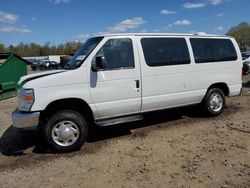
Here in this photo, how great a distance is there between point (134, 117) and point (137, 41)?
1574 mm

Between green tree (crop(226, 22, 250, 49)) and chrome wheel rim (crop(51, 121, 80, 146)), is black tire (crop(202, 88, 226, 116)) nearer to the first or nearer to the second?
chrome wheel rim (crop(51, 121, 80, 146))

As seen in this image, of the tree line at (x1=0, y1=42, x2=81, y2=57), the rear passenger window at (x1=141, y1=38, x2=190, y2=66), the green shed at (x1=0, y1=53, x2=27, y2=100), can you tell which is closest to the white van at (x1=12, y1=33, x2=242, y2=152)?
the rear passenger window at (x1=141, y1=38, x2=190, y2=66)

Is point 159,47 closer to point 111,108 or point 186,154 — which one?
point 111,108

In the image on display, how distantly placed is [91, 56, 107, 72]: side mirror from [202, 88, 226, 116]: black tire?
299cm

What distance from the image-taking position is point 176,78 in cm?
604

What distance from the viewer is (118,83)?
17.5 ft

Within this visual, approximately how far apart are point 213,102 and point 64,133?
153 inches

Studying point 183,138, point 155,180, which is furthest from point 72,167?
point 183,138

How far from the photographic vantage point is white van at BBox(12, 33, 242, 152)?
4.87 metres

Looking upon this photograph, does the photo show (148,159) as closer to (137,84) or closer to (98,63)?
(137,84)

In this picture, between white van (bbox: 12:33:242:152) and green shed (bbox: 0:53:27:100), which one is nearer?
white van (bbox: 12:33:242:152)

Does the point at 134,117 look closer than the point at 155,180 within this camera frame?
No

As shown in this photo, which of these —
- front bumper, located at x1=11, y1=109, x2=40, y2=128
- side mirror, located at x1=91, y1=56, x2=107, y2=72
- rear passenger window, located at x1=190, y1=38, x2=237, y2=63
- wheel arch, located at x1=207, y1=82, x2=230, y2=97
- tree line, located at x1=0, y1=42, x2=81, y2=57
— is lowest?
front bumper, located at x1=11, y1=109, x2=40, y2=128

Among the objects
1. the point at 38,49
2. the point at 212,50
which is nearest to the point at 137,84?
the point at 212,50
